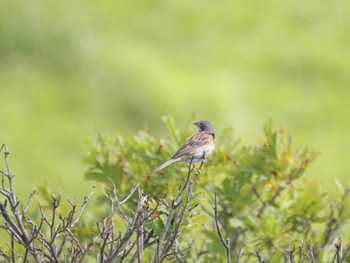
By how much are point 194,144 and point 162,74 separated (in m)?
9.93

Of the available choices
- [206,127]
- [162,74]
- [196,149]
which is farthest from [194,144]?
[162,74]

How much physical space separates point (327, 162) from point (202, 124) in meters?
8.84

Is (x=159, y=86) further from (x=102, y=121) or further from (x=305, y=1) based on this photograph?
(x=305, y=1)

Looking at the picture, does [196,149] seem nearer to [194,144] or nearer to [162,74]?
[194,144]

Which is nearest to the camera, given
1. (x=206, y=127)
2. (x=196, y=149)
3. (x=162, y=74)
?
(x=196, y=149)

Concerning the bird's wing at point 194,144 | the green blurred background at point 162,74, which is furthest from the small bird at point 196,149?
the green blurred background at point 162,74

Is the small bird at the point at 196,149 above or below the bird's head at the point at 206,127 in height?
below

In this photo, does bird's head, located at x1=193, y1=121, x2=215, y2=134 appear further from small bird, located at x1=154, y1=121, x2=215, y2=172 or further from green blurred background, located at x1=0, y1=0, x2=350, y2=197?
green blurred background, located at x1=0, y1=0, x2=350, y2=197

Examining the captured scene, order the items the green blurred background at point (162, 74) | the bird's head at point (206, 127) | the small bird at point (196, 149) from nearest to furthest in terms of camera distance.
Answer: the small bird at point (196, 149) < the bird's head at point (206, 127) < the green blurred background at point (162, 74)

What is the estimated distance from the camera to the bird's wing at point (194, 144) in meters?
5.88

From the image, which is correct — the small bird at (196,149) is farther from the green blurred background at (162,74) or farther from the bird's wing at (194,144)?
the green blurred background at (162,74)

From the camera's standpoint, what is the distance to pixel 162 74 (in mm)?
15773

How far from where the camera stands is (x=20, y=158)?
13.9 metres

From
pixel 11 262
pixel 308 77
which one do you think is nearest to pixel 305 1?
pixel 308 77
